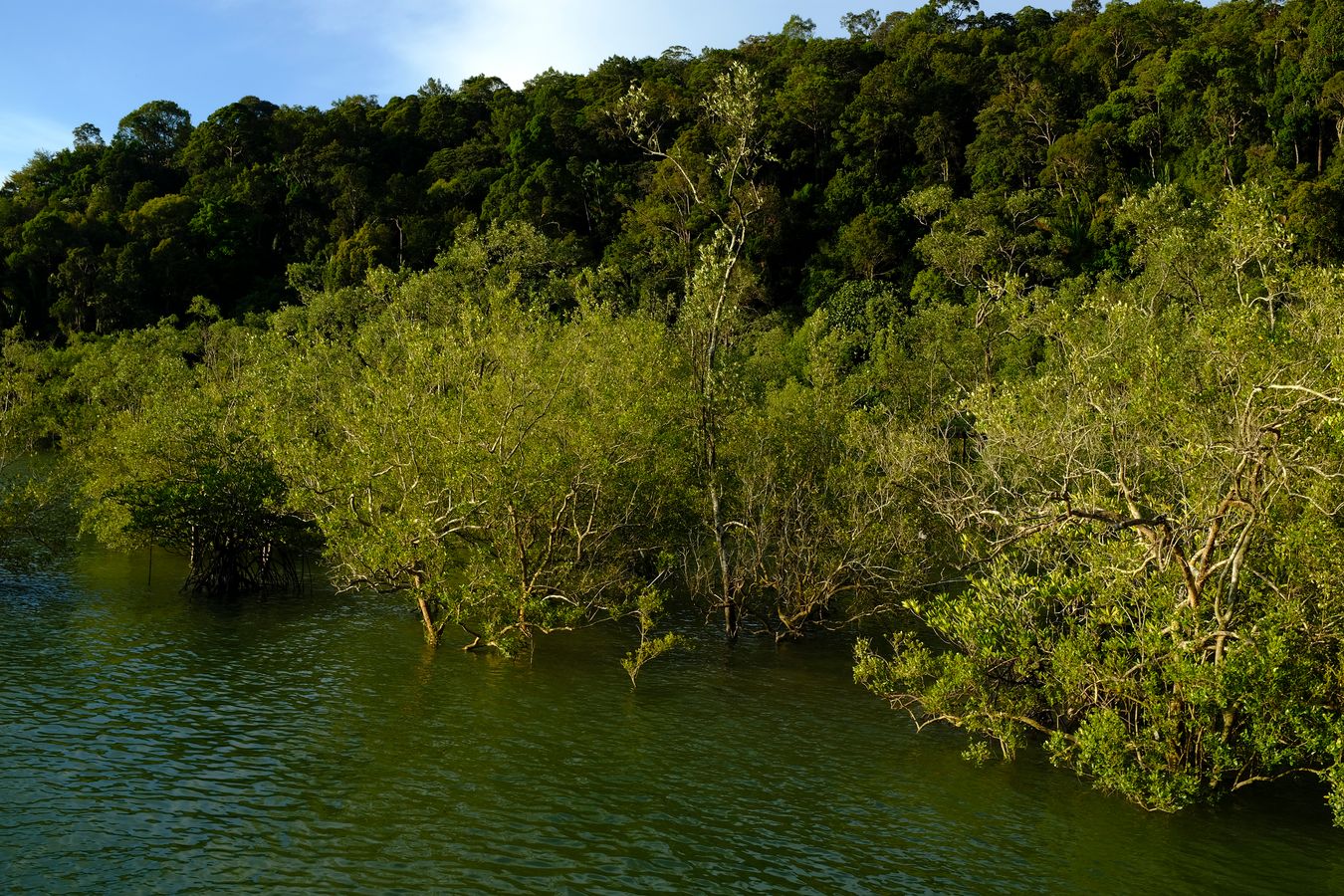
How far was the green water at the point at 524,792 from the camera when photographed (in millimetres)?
15523

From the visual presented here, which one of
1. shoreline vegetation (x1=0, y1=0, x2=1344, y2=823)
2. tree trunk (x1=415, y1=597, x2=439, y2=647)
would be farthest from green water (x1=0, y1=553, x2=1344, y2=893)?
shoreline vegetation (x1=0, y1=0, x2=1344, y2=823)

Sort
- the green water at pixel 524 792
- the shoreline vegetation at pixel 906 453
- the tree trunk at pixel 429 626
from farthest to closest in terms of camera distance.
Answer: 1. the tree trunk at pixel 429 626
2. the shoreline vegetation at pixel 906 453
3. the green water at pixel 524 792

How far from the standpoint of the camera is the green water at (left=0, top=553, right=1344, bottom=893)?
50.9ft

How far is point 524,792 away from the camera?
733 inches

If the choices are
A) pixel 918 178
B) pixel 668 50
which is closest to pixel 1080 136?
pixel 918 178

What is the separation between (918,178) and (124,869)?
10682 cm

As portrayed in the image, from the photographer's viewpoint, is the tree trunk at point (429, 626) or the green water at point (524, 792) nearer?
the green water at point (524, 792)

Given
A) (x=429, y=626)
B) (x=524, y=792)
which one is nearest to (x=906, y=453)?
(x=429, y=626)

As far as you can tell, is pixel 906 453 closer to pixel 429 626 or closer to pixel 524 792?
pixel 429 626

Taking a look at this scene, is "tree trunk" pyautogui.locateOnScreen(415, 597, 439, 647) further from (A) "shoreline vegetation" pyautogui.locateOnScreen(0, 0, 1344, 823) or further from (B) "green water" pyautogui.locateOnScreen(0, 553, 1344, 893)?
(B) "green water" pyautogui.locateOnScreen(0, 553, 1344, 893)

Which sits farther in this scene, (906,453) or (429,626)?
(906,453)

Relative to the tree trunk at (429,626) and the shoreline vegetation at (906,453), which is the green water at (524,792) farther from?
the shoreline vegetation at (906,453)

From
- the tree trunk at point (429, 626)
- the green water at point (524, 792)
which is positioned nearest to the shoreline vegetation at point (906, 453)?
the tree trunk at point (429, 626)

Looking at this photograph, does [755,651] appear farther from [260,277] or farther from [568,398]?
[260,277]
